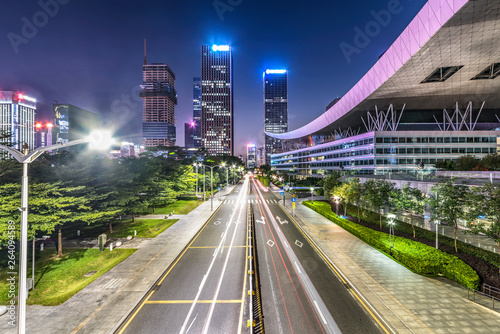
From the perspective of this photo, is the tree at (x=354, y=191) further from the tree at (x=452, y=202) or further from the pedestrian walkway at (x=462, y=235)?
the tree at (x=452, y=202)

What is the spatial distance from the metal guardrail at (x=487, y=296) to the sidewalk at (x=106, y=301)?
61.9ft

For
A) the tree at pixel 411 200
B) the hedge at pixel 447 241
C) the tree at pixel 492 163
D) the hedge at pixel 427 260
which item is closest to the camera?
the hedge at pixel 427 260

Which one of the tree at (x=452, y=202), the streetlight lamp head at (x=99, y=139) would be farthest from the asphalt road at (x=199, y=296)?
the tree at (x=452, y=202)

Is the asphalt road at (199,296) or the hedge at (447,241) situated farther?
the hedge at (447,241)

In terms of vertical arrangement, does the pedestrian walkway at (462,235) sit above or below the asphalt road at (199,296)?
above

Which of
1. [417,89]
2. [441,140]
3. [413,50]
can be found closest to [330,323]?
[413,50]

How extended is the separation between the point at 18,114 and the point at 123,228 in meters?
171

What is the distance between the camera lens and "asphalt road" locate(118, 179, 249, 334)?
10.7 meters

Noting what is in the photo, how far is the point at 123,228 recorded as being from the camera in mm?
26750

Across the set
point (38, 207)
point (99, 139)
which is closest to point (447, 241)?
point (99, 139)

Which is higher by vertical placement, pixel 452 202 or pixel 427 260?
pixel 452 202

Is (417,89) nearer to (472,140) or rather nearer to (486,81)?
(486,81)

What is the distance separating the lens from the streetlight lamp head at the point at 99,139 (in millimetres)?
8133

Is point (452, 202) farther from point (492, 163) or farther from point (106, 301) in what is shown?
point (492, 163)
